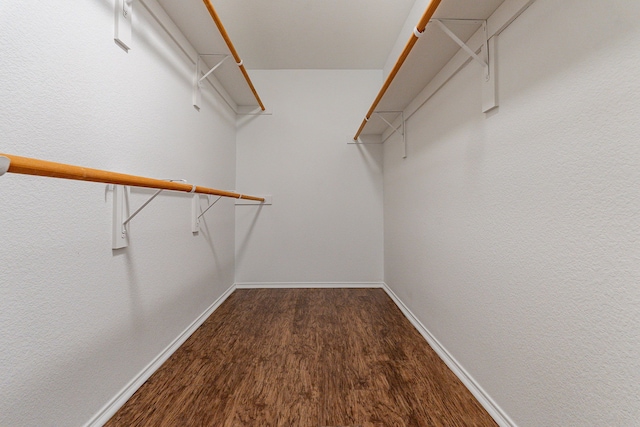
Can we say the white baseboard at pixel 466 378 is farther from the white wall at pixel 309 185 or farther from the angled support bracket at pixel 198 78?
the angled support bracket at pixel 198 78

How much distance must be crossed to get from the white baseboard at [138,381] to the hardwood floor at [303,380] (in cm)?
3

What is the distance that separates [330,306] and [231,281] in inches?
46.0

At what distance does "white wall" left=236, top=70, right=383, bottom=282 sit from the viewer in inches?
125

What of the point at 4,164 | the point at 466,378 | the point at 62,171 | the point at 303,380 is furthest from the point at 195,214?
the point at 466,378

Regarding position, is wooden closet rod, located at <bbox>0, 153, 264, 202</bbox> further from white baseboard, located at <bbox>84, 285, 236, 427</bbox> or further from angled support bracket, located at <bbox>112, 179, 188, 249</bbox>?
white baseboard, located at <bbox>84, 285, 236, 427</bbox>

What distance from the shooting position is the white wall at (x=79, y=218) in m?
0.80

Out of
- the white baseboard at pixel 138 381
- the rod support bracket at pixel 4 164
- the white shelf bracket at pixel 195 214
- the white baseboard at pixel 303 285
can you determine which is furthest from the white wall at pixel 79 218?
the white baseboard at pixel 303 285

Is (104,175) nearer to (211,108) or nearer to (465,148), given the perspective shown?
(465,148)

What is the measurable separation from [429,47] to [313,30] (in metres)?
1.49

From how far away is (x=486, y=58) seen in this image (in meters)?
1.23

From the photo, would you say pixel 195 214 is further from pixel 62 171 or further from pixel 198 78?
pixel 62 171

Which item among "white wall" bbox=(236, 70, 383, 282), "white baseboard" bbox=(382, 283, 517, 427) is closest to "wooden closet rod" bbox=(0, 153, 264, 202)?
"white baseboard" bbox=(382, 283, 517, 427)

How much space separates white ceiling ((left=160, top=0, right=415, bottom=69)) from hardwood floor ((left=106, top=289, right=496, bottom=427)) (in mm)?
2026

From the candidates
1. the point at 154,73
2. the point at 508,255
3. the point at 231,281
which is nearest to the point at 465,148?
the point at 508,255
